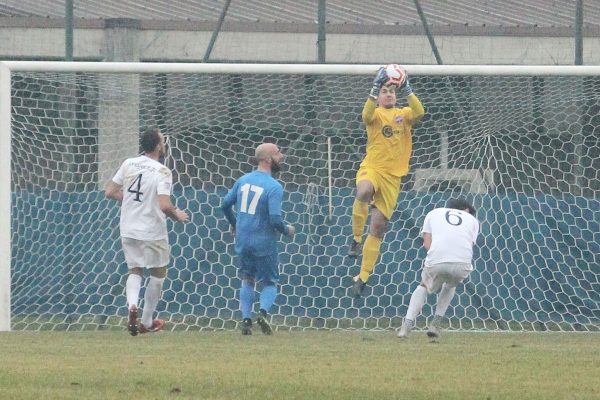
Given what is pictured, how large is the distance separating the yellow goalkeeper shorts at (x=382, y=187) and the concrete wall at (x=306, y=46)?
12.5ft

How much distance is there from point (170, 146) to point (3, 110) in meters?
2.13

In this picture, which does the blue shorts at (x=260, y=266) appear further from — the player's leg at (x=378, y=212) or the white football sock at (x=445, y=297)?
the white football sock at (x=445, y=297)

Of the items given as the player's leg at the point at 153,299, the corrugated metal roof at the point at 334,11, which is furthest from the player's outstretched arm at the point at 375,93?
the corrugated metal roof at the point at 334,11

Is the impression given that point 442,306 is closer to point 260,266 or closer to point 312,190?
point 260,266

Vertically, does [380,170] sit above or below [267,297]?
above

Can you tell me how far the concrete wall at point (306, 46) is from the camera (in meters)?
16.8

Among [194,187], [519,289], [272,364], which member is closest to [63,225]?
[194,187]

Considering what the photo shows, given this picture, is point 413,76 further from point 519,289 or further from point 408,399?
point 408,399

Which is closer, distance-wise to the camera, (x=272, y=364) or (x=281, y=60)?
(x=272, y=364)

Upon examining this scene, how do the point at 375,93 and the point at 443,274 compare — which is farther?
the point at 375,93

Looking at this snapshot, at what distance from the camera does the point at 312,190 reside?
15.0 meters

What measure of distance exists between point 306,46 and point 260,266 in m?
5.32

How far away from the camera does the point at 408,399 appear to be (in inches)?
282

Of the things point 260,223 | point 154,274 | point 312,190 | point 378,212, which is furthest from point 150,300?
point 312,190
